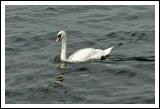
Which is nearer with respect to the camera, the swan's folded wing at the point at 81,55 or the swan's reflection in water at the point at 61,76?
the swan's reflection in water at the point at 61,76

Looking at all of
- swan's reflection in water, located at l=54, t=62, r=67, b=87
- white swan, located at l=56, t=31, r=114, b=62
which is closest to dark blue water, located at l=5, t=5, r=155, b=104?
swan's reflection in water, located at l=54, t=62, r=67, b=87

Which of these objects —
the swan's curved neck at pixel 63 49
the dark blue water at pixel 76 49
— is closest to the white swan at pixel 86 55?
the swan's curved neck at pixel 63 49

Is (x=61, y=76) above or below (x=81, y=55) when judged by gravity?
below

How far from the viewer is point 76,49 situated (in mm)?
16656

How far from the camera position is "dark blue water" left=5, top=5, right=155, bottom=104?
41.5 ft

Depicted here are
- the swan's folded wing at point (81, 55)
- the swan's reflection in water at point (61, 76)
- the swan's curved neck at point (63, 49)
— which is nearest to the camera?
the swan's reflection in water at point (61, 76)

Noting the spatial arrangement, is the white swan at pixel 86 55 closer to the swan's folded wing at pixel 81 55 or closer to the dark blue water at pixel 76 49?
the swan's folded wing at pixel 81 55

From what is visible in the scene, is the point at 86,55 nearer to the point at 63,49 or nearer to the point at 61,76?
the point at 63,49

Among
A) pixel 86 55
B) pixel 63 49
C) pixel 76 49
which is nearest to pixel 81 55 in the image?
pixel 86 55

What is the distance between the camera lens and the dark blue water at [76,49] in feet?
41.5

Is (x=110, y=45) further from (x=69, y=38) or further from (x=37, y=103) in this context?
(x=37, y=103)

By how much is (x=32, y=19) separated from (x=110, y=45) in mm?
4184

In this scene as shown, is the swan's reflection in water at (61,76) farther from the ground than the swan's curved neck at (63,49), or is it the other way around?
the swan's curved neck at (63,49)

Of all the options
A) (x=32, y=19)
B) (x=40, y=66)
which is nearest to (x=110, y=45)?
(x=40, y=66)
